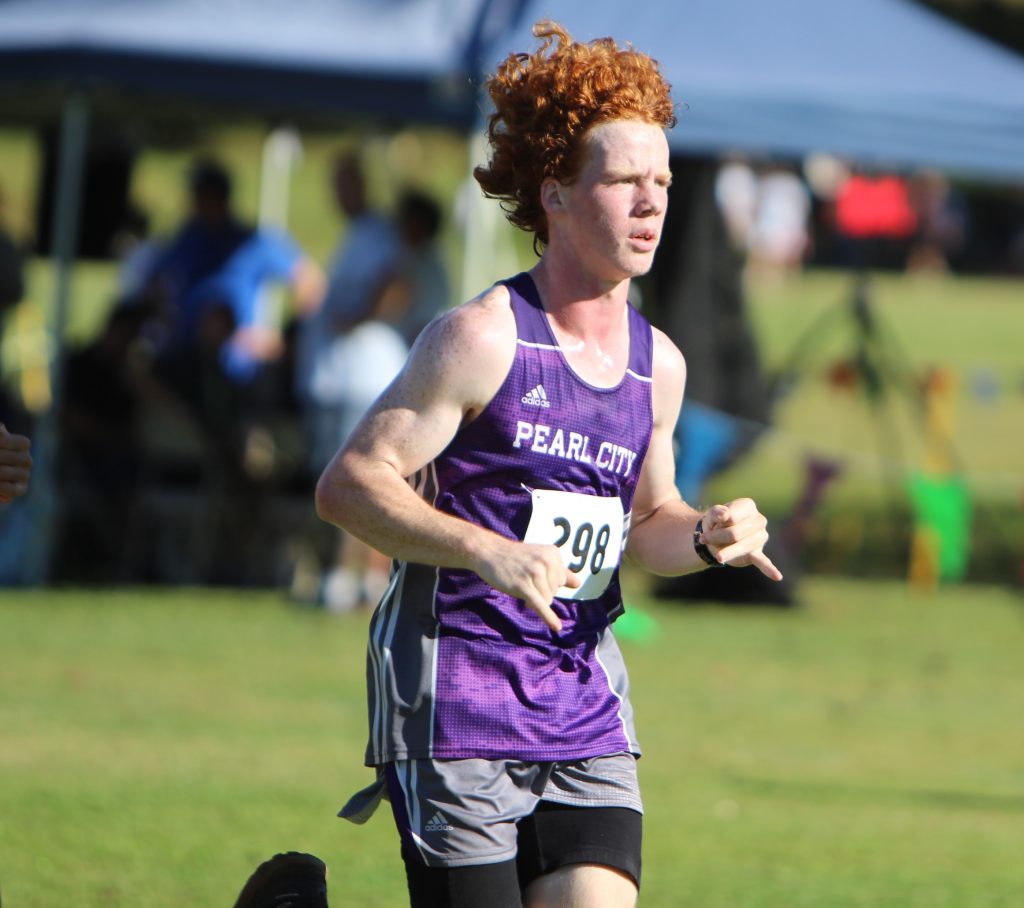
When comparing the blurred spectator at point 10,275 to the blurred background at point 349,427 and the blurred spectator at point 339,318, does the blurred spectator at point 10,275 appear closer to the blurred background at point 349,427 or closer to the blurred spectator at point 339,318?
the blurred background at point 349,427

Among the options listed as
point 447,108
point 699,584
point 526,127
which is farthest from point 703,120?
point 526,127

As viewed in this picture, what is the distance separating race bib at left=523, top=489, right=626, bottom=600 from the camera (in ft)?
11.4

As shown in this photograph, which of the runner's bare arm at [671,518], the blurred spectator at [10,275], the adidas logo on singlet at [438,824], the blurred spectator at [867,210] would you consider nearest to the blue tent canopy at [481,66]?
the blurred spectator at [10,275]

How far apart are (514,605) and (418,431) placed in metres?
0.36

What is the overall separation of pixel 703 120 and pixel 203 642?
3799 millimetres

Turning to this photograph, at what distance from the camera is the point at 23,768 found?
22.0ft

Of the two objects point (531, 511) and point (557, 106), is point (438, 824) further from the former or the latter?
point (557, 106)

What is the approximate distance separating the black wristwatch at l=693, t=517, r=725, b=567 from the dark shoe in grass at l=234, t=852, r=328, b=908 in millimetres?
946

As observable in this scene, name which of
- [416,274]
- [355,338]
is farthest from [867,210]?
[355,338]

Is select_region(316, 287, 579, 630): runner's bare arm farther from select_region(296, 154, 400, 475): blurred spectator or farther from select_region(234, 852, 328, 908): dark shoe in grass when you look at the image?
select_region(296, 154, 400, 475): blurred spectator

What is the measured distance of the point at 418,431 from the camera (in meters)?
3.37

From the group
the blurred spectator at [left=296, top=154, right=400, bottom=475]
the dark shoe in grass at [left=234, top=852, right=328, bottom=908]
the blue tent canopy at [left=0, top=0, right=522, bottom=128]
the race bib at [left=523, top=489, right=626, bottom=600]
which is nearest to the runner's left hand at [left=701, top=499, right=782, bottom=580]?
the race bib at [left=523, top=489, right=626, bottom=600]

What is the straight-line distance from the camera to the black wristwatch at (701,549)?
→ 3.58 metres

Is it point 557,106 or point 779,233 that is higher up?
point 557,106
